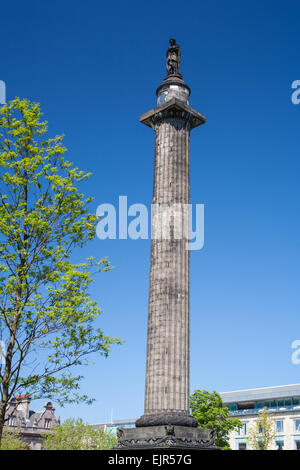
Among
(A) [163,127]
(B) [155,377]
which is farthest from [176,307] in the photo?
(A) [163,127]

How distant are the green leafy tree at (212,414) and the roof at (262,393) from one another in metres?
19.0

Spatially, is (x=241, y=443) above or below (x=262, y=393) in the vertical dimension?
below

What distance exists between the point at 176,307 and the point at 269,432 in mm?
48224

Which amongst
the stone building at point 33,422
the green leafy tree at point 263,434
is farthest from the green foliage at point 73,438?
the green leafy tree at point 263,434

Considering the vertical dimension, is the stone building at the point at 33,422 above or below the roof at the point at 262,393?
below

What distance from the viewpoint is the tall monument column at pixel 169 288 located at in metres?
29.5

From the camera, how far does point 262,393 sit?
85.9 m

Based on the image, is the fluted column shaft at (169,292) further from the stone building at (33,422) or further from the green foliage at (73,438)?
the stone building at (33,422)

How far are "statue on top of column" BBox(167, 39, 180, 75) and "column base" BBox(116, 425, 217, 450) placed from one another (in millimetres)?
27369

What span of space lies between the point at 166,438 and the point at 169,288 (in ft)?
31.0

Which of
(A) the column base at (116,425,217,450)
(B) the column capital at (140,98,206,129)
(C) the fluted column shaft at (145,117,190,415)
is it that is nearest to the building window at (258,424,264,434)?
(A) the column base at (116,425,217,450)

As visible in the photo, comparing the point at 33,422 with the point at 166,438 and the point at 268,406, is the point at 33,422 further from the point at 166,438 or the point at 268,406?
the point at 166,438

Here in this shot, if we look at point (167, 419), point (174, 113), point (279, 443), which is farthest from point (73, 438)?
point (174, 113)
